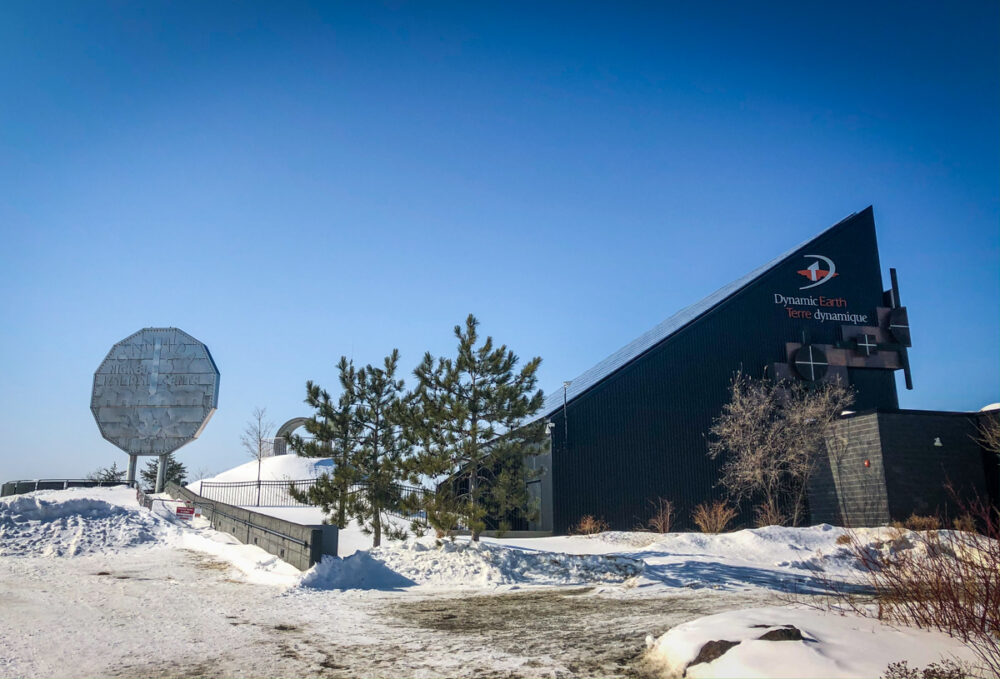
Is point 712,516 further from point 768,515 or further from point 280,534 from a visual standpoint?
point 280,534

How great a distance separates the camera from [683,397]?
31.2 m

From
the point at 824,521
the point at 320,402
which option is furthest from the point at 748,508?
the point at 320,402

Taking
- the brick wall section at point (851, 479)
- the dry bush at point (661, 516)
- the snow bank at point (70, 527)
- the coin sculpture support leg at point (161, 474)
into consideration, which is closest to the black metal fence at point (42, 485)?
the coin sculpture support leg at point (161, 474)

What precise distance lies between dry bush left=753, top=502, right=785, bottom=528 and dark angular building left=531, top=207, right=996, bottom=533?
5.95 feet

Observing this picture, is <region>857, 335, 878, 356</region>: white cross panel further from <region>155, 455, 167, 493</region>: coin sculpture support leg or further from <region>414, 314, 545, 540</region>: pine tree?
<region>155, 455, 167, 493</region>: coin sculpture support leg

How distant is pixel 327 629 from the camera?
960 cm

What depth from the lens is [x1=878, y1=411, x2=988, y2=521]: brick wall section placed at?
2598 cm

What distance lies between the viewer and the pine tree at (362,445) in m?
19.4

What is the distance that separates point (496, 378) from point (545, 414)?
37.0 ft

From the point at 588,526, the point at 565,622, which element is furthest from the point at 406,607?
the point at 588,526

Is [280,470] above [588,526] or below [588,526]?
above

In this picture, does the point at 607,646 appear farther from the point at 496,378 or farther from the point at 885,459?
the point at 885,459

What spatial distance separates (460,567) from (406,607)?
4.93m

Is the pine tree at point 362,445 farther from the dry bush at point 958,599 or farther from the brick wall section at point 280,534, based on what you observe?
the dry bush at point 958,599
